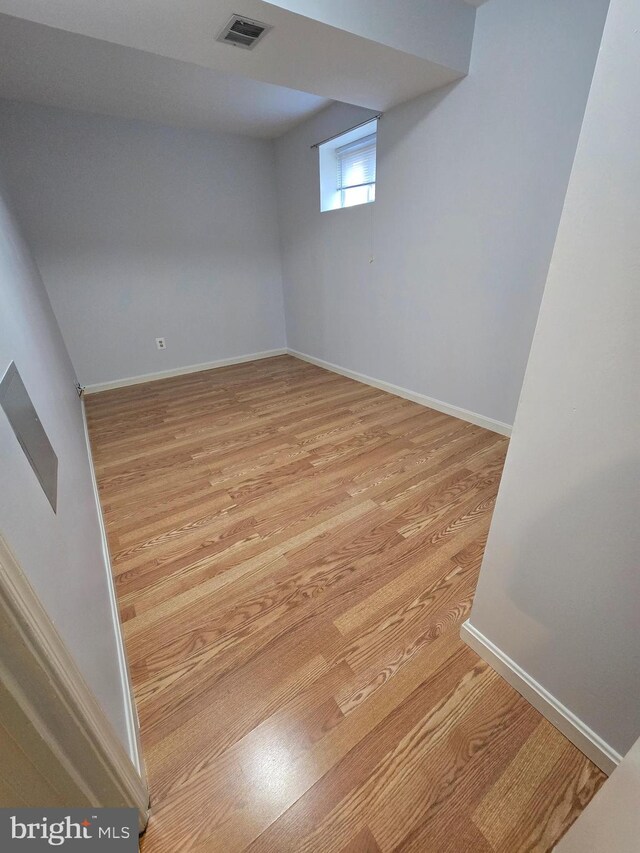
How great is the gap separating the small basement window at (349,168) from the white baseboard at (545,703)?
302cm

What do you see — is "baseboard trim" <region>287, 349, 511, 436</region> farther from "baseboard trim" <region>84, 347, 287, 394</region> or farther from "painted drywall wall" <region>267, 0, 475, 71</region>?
"painted drywall wall" <region>267, 0, 475, 71</region>

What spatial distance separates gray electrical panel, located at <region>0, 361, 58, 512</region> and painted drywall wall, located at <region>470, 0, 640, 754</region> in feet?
3.61

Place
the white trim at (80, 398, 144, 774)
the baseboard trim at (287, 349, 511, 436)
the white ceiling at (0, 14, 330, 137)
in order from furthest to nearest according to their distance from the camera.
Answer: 1. the baseboard trim at (287, 349, 511, 436)
2. the white ceiling at (0, 14, 330, 137)
3. the white trim at (80, 398, 144, 774)

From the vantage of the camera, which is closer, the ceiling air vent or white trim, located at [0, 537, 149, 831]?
white trim, located at [0, 537, 149, 831]

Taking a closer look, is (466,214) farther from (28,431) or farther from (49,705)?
(49,705)

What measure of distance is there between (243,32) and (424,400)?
2.37m

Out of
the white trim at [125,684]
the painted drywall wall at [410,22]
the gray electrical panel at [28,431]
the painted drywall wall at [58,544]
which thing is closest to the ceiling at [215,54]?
the painted drywall wall at [410,22]

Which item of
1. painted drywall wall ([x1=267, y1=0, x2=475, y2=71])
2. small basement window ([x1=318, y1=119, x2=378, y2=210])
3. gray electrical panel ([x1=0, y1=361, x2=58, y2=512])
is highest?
painted drywall wall ([x1=267, y1=0, x2=475, y2=71])

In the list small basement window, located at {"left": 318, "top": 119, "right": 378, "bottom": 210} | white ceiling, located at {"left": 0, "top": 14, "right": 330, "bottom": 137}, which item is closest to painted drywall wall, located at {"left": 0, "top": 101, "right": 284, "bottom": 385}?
white ceiling, located at {"left": 0, "top": 14, "right": 330, "bottom": 137}

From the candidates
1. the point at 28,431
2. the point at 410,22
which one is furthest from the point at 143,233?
the point at 28,431

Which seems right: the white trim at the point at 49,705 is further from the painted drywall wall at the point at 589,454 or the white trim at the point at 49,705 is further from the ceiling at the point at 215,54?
the ceiling at the point at 215,54

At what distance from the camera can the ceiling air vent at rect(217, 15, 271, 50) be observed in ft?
4.51

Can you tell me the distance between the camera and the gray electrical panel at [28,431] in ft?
2.27

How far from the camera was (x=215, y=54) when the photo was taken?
5.17ft
